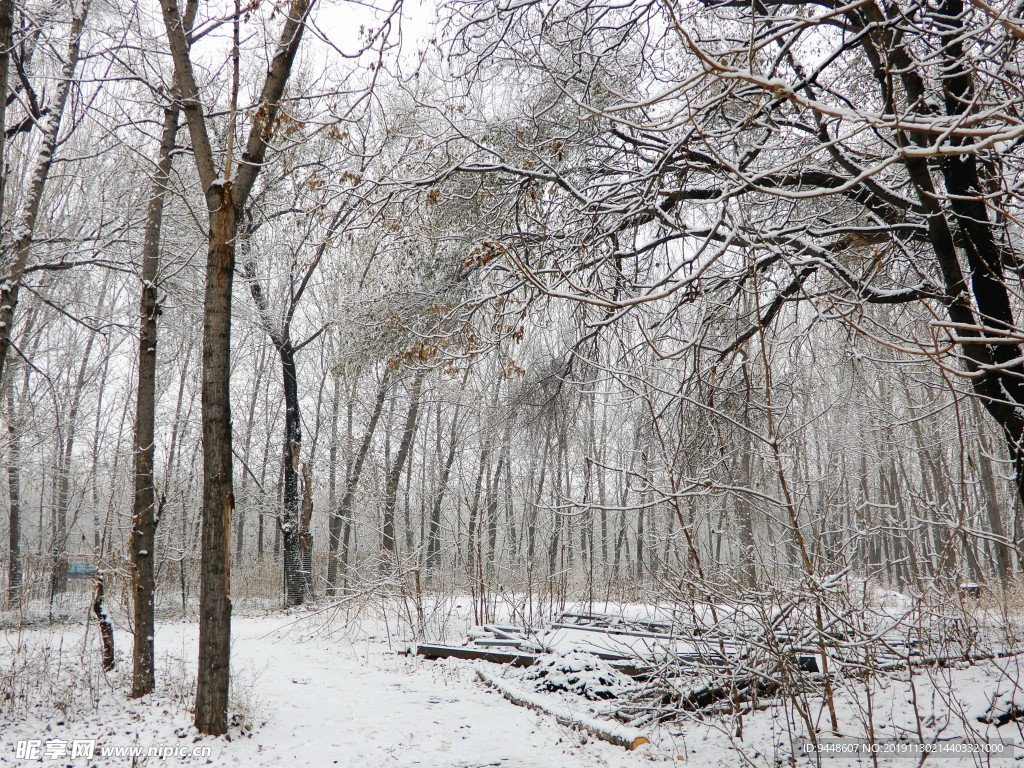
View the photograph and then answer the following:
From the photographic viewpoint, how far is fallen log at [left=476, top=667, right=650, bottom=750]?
14.8 feet

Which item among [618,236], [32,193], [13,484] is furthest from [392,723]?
[13,484]

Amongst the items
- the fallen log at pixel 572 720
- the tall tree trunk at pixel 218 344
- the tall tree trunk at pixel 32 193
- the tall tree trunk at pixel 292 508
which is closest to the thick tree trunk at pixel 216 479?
the tall tree trunk at pixel 218 344

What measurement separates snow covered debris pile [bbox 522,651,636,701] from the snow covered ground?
0.38ft

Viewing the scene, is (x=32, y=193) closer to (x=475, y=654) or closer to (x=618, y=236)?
(x=618, y=236)

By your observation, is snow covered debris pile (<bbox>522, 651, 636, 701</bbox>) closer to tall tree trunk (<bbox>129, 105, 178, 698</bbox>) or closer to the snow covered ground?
the snow covered ground

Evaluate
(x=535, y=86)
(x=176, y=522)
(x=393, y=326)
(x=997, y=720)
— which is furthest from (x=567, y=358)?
(x=176, y=522)

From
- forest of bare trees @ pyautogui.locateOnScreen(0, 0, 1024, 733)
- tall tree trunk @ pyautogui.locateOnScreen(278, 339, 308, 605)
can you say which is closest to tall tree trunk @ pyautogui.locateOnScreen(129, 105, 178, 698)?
forest of bare trees @ pyautogui.locateOnScreen(0, 0, 1024, 733)

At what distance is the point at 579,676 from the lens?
6020 millimetres

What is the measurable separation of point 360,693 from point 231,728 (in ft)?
5.99

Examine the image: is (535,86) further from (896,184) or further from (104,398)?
(104,398)

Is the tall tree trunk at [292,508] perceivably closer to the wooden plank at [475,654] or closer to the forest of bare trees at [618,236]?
the forest of bare trees at [618,236]

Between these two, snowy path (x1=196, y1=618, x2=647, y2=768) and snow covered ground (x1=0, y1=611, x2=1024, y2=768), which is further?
snowy path (x1=196, y1=618, x2=647, y2=768)

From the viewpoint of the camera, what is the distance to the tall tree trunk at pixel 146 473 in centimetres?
558

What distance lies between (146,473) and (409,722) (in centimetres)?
334
